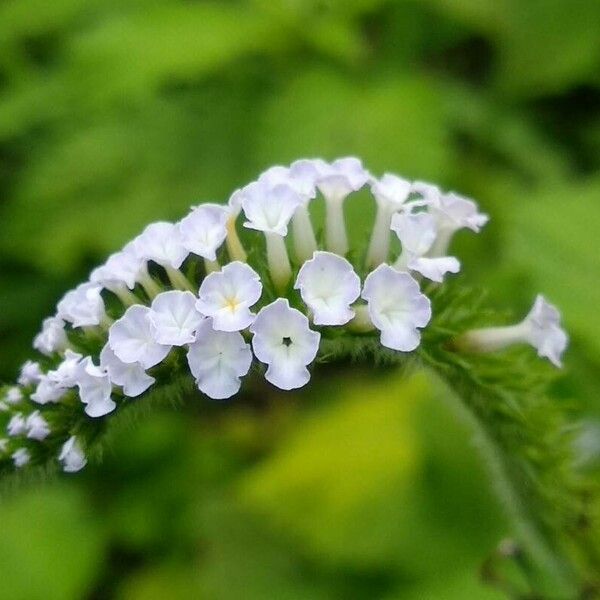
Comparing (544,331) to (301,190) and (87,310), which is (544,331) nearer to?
(301,190)

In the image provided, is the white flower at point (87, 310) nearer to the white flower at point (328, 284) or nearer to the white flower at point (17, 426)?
the white flower at point (17, 426)

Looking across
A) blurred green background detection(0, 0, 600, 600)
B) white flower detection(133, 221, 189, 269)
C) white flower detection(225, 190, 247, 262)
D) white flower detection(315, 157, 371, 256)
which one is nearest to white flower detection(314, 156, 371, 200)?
white flower detection(315, 157, 371, 256)

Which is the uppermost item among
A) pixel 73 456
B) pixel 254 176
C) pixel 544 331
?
pixel 73 456

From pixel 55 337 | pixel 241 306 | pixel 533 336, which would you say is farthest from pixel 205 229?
pixel 533 336

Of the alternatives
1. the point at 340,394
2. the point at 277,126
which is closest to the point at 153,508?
the point at 340,394

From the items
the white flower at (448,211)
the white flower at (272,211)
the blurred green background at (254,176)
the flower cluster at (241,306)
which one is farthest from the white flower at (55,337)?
the blurred green background at (254,176)

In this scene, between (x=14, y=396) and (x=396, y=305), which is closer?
(x=396, y=305)

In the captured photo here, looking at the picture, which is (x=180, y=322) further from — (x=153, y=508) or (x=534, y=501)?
(x=153, y=508)
